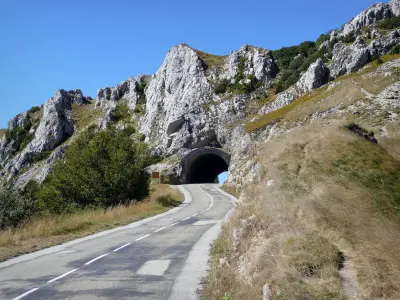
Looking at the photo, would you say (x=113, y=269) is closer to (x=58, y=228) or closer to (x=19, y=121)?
(x=58, y=228)

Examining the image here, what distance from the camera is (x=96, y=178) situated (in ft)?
93.7

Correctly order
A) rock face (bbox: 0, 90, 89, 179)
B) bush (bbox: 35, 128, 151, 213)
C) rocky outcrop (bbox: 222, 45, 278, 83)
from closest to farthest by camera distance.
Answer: bush (bbox: 35, 128, 151, 213) → rocky outcrop (bbox: 222, 45, 278, 83) → rock face (bbox: 0, 90, 89, 179)

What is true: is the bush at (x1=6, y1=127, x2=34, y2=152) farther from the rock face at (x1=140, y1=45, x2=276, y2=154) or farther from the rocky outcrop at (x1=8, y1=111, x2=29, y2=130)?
the rock face at (x1=140, y1=45, x2=276, y2=154)

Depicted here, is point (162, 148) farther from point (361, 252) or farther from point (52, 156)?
point (361, 252)

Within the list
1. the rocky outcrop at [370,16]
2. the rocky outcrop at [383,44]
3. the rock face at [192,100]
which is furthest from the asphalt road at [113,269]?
the rocky outcrop at [370,16]

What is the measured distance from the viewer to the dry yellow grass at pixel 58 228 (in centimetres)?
1314

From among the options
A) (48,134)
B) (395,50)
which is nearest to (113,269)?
(395,50)

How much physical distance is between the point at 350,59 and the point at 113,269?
50.6 metres

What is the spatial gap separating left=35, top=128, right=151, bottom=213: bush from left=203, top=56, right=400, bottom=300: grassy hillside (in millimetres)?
17599

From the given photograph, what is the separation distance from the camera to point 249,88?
68.3m

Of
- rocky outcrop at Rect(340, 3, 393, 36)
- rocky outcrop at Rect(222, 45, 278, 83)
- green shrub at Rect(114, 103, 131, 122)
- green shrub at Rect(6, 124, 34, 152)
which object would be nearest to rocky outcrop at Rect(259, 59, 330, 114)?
rocky outcrop at Rect(340, 3, 393, 36)

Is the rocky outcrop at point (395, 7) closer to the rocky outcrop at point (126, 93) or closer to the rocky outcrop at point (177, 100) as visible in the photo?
the rocky outcrop at point (177, 100)

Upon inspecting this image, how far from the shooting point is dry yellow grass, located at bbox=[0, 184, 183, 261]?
43.1 feet

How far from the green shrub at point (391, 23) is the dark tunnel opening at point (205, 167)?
35.9 meters
